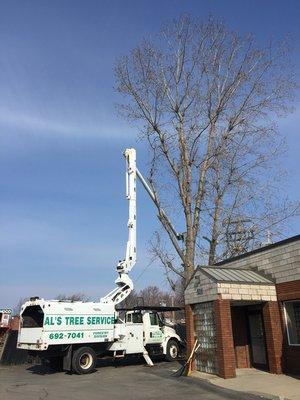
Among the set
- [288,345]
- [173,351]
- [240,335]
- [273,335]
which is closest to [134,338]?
[173,351]

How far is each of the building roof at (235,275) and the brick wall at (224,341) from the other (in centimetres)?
84

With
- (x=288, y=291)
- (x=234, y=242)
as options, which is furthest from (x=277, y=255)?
(x=234, y=242)

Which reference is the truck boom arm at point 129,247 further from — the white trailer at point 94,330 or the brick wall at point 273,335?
the brick wall at point 273,335

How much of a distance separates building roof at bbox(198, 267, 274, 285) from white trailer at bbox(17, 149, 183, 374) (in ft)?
17.3

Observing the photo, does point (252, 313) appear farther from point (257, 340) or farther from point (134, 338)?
point (134, 338)

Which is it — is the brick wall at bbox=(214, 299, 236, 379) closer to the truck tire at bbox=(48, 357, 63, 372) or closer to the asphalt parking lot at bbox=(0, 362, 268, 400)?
the asphalt parking lot at bbox=(0, 362, 268, 400)

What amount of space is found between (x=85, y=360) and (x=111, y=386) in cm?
428

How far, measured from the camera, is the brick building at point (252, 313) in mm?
14844

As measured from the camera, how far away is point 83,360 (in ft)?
60.1

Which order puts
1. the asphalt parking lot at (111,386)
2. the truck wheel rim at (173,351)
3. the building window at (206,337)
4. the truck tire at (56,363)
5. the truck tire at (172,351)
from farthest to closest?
the truck wheel rim at (173,351) → the truck tire at (172,351) → the truck tire at (56,363) → the building window at (206,337) → the asphalt parking lot at (111,386)

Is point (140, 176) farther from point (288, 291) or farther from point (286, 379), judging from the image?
point (286, 379)

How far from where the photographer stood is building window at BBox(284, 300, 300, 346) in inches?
586

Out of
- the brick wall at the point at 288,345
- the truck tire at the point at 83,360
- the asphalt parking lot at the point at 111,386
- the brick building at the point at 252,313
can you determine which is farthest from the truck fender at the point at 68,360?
the brick wall at the point at 288,345

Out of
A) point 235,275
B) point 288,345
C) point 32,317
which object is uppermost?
point 235,275
